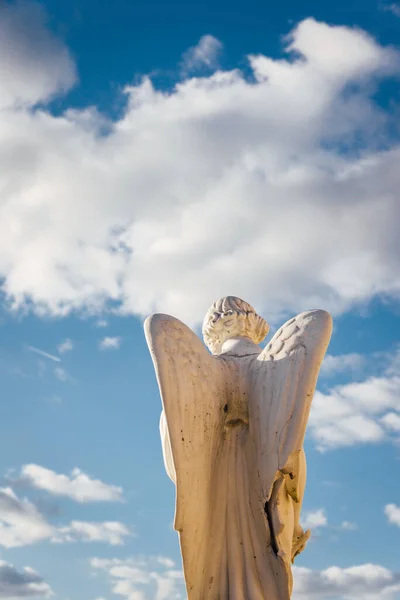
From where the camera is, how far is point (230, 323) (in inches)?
298

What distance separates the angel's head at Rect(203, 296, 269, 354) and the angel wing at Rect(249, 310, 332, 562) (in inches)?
35.8

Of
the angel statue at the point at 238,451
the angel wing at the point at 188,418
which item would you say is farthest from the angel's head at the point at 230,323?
the angel wing at the point at 188,418

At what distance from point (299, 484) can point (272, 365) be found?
1000 mm

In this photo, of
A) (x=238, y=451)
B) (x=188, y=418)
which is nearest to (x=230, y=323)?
(x=238, y=451)

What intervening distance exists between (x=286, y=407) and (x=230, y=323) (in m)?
1.44

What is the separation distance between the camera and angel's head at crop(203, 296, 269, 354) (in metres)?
7.56

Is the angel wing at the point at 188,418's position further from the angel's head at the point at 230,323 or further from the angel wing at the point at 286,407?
the angel's head at the point at 230,323

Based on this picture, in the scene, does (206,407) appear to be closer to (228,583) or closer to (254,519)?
(254,519)

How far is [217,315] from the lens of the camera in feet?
25.1

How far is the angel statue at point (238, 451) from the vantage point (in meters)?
6.22

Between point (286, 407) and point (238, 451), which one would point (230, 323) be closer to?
point (238, 451)

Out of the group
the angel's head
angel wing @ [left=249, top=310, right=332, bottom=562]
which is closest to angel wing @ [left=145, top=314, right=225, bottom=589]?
angel wing @ [left=249, top=310, right=332, bottom=562]

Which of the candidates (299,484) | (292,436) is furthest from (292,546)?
(292,436)

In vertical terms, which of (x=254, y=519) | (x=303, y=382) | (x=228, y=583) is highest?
(x=303, y=382)
